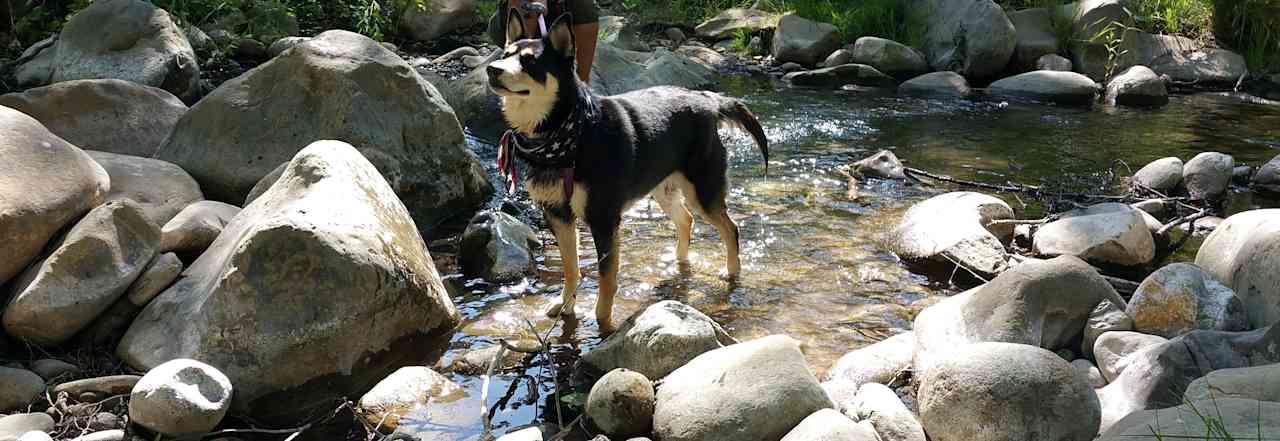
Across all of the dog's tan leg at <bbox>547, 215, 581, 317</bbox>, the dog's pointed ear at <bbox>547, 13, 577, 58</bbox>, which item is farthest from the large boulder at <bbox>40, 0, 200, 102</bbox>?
the dog's pointed ear at <bbox>547, 13, 577, 58</bbox>

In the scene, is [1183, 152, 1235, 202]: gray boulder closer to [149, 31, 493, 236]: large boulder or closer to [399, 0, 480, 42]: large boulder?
[149, 31, 493, 236]: large boulder

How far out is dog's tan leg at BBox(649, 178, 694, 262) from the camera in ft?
19.3

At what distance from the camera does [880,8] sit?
49.8ft

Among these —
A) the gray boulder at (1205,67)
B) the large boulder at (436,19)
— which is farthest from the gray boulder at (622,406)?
the gray boulder at (1205,67)

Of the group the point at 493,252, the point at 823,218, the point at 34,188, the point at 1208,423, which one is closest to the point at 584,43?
the point at 493,252

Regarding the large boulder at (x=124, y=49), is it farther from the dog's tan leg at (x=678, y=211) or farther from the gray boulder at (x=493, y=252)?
the dog's tan leg at (x=678, y=211)

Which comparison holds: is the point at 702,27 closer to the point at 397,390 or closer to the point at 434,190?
the point at 434,190

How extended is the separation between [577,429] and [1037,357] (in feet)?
6.13

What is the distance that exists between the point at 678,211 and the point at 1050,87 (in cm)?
821

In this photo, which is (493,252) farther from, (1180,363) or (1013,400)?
(1180,363)

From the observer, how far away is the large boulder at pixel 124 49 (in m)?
8.55

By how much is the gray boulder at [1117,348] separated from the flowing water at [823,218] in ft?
3.64

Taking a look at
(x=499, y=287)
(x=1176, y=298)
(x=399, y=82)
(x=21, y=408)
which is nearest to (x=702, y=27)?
(x=399, y=82)

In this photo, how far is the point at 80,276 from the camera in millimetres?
4227
